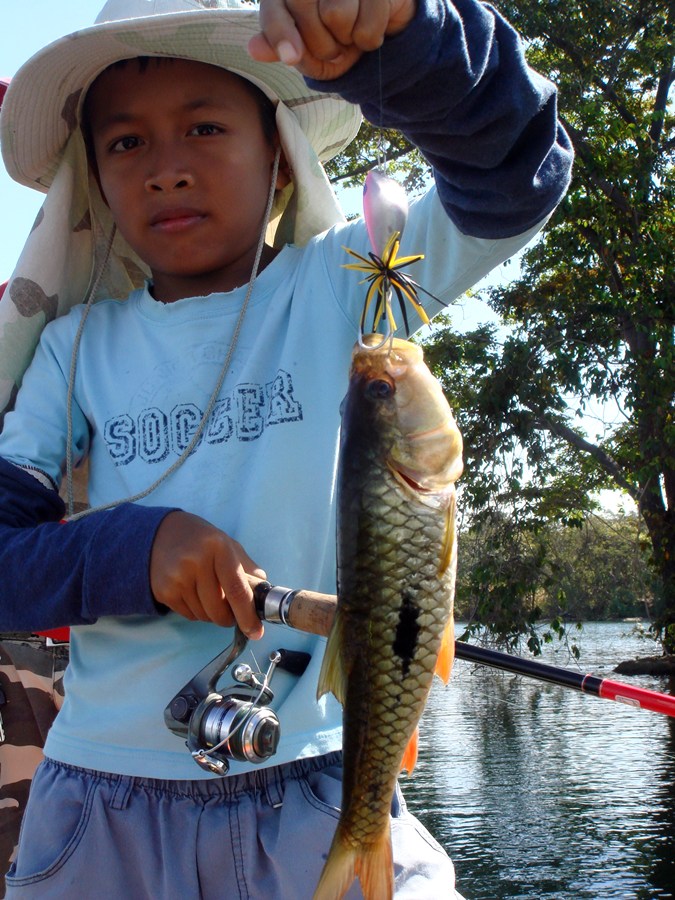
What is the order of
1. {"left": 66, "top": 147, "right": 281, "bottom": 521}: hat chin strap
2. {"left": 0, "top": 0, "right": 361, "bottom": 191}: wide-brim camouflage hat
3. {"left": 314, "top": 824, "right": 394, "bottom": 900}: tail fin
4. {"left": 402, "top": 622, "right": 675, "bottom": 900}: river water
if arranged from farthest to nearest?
{"left": 402, "top": 622, "right": 675, "bottom": 900}: river water, {"left": 0, "top": 0, "right": 361, "bottom": 191}: wide-brim camouflage hat, {"left": 66, "top": 147, "right": 281, "bottom": 521}: hat chin strap, {"left": 314, "top": 824, "right": 394, "bottom": 900}: tail fin

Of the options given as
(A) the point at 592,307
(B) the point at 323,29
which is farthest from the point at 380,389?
(A) the point at 592,307

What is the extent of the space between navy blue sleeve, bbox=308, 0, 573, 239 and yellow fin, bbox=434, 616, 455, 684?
0.75m

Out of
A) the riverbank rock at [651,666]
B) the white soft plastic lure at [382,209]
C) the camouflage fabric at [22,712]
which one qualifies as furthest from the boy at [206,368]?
the riverbank rock at [651,666]

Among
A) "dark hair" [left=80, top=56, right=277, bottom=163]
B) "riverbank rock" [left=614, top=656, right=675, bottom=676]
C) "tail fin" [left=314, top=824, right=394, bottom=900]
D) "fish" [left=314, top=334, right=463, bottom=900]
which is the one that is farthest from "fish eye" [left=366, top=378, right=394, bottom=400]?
"riverbank rock" [left=614, top=656, right=675, bottom=676]

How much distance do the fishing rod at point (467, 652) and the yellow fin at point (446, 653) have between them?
0.21 meters

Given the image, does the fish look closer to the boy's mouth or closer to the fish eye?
the fish eye

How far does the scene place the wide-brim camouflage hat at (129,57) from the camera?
216 centimetres

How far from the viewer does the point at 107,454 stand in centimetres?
220

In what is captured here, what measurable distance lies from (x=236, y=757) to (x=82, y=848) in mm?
434

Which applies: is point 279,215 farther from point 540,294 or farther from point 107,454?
point 540,294

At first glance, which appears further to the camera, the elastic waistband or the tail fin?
the elastic waistband

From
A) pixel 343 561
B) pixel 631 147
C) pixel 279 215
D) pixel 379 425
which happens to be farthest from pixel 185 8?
pixel 631 147

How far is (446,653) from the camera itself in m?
1.47

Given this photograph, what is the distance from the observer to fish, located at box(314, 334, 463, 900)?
139 centimetres
